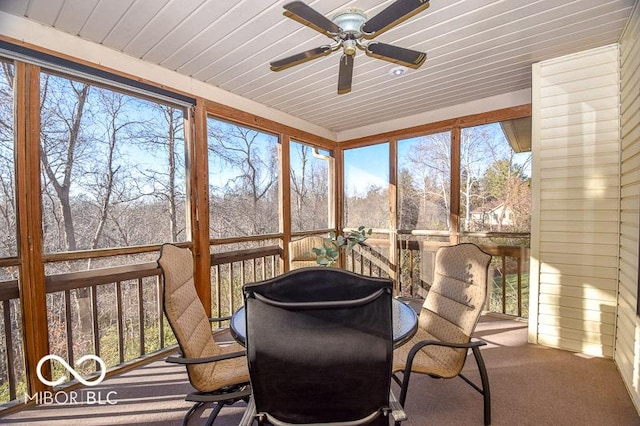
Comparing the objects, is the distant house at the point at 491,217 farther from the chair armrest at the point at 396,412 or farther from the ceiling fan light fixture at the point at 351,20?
the chair armrest at the point at 396,412

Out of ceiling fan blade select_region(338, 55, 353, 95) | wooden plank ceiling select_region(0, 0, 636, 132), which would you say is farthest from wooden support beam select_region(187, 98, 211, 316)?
ceiling fan blade select_region(338, 55, 353, 95)

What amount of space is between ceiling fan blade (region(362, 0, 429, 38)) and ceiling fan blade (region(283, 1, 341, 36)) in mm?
198

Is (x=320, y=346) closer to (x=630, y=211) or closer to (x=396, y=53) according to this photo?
(x=396, y=53)

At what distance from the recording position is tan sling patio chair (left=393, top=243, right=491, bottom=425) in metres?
1.68

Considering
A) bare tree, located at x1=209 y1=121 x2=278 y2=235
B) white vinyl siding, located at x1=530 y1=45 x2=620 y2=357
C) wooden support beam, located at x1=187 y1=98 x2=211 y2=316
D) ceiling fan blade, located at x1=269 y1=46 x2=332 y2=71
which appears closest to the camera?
ceiling fan blade, located at x1=269 y1=46 x2=332 y2=71

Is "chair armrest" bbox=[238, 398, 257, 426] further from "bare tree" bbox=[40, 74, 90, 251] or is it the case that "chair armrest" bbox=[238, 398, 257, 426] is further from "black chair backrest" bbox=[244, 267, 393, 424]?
"bare tree" bbox=[40, 74, 90, 251]

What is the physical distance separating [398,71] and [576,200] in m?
2.00

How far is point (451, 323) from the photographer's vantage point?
1955 mm

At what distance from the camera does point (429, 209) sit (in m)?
3.93

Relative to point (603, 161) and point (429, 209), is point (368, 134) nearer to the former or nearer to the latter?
point (429, 209)

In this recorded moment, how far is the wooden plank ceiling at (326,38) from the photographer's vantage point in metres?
1.86

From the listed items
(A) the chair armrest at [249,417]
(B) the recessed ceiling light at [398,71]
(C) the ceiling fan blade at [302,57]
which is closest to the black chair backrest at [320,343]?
(A) the chair armrest at [249,417]

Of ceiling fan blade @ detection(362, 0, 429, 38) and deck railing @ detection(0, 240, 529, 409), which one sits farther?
deck railing @ detection(0, 240, 529, 409)

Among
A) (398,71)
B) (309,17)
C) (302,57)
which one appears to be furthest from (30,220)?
(398,71)
